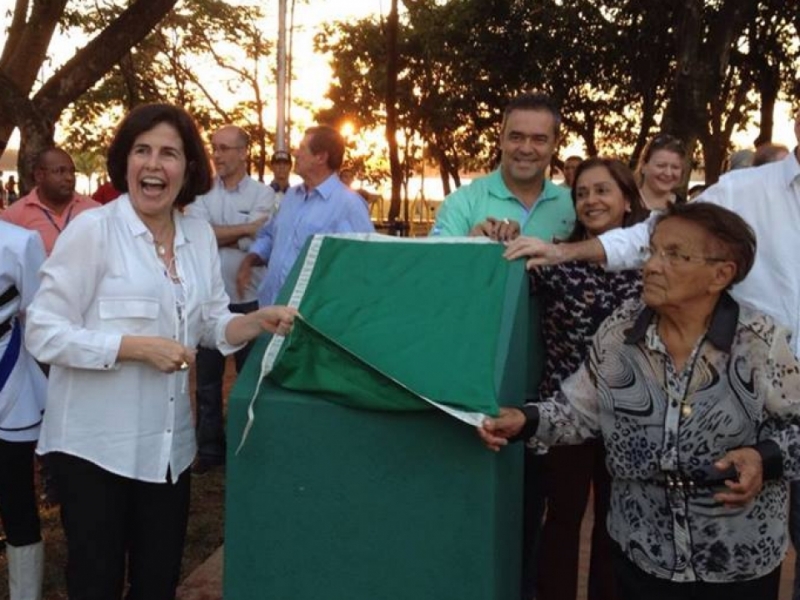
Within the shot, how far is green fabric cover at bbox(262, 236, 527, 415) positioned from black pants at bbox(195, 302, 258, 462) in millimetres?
2892

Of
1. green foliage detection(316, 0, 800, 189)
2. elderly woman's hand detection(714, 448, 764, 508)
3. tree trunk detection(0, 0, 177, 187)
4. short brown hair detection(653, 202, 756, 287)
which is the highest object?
green foliage detection(316, 0, 800, 189)

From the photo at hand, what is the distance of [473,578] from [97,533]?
0.99 m

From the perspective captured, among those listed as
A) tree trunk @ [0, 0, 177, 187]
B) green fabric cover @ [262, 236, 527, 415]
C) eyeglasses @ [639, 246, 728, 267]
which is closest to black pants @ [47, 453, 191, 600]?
green fabric cover @ [262, 236, 527, 415]

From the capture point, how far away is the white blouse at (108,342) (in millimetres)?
2527

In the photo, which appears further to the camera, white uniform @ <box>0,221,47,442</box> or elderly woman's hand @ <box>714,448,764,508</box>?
white uniform @ <box>0,221,47,442</box>

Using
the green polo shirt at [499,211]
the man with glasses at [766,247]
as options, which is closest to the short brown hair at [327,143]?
the green polo shirt at [499,211]

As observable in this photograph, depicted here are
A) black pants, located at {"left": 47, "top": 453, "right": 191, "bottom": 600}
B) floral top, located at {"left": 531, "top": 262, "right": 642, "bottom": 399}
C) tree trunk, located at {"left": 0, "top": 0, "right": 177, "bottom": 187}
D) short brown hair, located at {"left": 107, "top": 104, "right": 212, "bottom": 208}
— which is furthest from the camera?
tree trunk, located at {"left": 0, "top": 0, "right": 177, "bottom": 187}

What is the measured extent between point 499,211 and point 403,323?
0.89 metres

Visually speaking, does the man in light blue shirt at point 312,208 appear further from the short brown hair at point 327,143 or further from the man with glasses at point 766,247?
the man with glasses at point 766,247

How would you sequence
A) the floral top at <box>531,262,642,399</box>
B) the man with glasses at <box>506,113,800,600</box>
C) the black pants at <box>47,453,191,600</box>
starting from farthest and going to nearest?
the floral top at <box>531,262,642,399</box>, the man with glasses at <box>506,113,800,600</box>, the black pants at <box>47,453,191,600</box>

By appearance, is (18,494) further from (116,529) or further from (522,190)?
(522,190)

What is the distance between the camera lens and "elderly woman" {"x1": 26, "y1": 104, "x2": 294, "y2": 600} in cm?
254

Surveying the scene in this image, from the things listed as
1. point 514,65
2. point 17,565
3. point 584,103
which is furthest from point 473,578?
point 584,103

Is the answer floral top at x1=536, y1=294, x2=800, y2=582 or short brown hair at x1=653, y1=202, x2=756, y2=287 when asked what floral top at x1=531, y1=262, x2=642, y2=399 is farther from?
short brown hair at x1=653, y1=202, x2=756, y2=287
